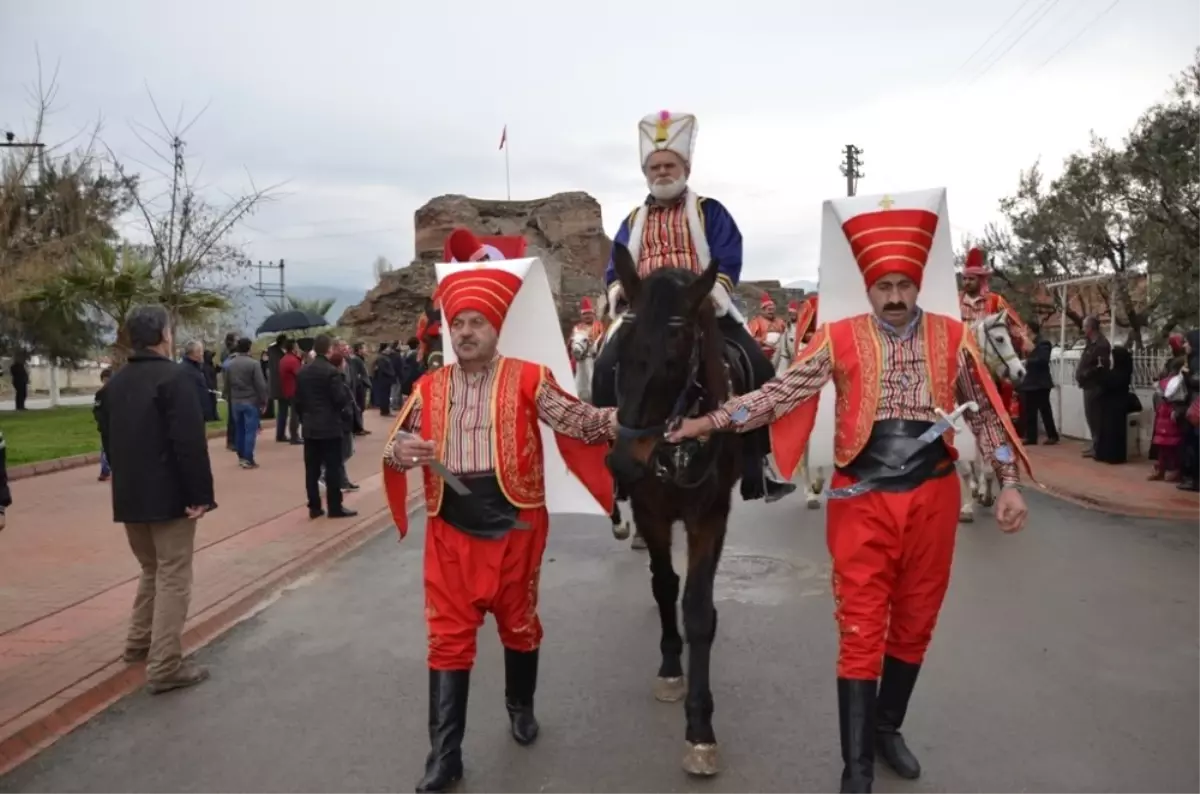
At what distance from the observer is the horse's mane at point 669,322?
3.64 meters

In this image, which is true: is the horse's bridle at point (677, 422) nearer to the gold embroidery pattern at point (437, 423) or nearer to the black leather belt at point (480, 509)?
the black leather belt at point (480, 509)

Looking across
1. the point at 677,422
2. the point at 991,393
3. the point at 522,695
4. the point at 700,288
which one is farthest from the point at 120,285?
the point at 991,393

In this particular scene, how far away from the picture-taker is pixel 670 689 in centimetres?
486

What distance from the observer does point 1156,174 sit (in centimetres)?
1310

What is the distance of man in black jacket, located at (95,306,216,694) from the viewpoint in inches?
196

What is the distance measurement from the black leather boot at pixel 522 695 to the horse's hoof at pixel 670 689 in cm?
75

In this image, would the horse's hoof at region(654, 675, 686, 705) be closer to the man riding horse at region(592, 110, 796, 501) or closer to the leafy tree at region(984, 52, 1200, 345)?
the man riding horse at region(592, 110, 796, 501)

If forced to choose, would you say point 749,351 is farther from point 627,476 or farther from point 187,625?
point 187,625

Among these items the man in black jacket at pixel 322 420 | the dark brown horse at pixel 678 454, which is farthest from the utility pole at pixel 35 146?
the dark brown horse at pixel 678 454

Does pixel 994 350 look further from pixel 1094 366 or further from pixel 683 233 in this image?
pixel 1094 366

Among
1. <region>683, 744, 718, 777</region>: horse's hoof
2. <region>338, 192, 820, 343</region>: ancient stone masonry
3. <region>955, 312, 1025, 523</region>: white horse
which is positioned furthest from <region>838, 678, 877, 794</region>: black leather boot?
<region>338, 192, 820, 343</region>: ancient stone masonry

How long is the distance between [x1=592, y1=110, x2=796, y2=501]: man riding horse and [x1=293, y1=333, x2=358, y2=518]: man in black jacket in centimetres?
535

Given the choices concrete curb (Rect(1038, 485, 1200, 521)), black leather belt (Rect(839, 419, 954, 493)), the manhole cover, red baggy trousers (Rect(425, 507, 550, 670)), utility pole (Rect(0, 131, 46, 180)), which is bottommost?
the manhole cover

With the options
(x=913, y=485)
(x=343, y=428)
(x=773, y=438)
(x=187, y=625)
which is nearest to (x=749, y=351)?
(x=773, y=438)
